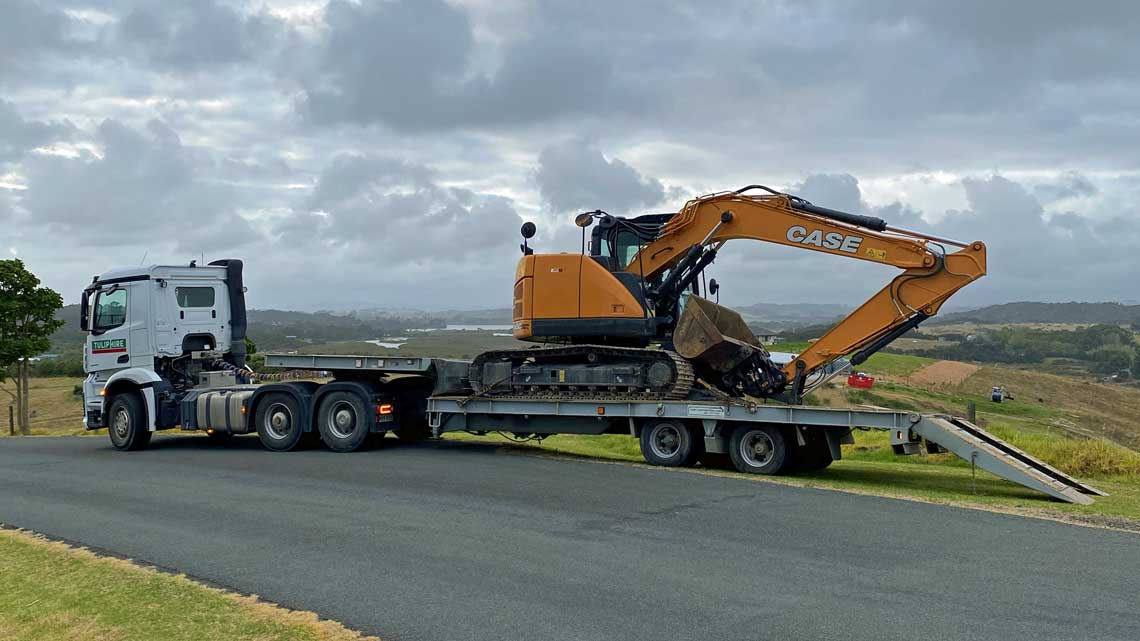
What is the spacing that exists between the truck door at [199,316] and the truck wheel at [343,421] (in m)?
3.82

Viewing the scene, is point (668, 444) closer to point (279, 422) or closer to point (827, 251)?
point (827, 251)

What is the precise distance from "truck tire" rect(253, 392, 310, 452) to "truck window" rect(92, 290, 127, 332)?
381cm

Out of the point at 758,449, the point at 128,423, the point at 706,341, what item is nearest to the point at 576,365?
the point at 706,341

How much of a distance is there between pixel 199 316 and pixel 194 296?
44 cm

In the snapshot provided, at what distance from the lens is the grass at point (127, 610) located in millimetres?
7324

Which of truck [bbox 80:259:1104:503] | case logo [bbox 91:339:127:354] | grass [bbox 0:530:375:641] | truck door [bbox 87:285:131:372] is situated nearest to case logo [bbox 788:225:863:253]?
truck [bbox 80:259:1104:503]

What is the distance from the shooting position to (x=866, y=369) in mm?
47906

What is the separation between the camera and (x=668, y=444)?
15906 millimetres

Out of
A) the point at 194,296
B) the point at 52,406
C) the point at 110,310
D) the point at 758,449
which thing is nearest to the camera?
the point at 758,449

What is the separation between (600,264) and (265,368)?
24.2 feet

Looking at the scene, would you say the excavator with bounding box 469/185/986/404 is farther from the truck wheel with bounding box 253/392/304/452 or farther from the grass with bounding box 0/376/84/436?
the grass with bounding box 0/376/84/436

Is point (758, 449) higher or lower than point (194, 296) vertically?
lower

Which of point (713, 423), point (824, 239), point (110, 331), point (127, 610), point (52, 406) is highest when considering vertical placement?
point (824, 239)

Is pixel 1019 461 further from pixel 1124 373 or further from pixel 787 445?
pixel 1124 373
